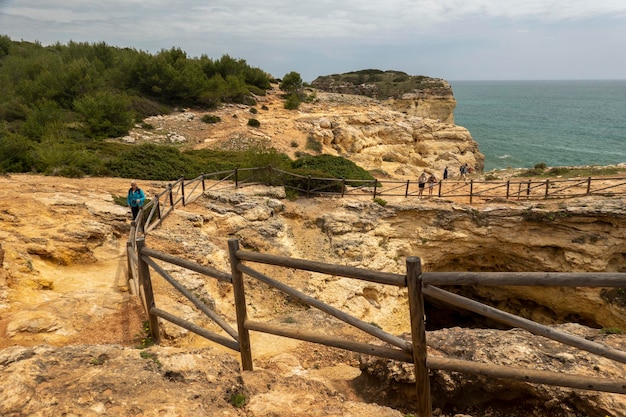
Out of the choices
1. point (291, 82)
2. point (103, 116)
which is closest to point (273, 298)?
point (103, 116)

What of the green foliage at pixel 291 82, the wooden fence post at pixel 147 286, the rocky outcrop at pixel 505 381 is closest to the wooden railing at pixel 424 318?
the rocky outcrop at pixel 505 381

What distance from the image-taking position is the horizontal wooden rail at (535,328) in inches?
131

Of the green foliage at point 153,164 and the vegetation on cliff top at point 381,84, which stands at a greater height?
the vegetation on cliff top at point 381,84

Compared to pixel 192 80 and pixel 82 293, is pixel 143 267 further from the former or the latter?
pixel 192 80

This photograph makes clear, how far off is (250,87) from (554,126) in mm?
69768

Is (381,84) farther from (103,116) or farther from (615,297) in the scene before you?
(615,297)

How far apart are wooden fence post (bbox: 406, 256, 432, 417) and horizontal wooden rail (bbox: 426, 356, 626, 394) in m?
0.12

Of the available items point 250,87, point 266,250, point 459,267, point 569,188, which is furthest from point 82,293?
point 250,87

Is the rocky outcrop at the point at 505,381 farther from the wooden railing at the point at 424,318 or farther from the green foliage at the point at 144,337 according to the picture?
the green foliage at the point at 144,337

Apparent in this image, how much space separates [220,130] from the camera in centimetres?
3172

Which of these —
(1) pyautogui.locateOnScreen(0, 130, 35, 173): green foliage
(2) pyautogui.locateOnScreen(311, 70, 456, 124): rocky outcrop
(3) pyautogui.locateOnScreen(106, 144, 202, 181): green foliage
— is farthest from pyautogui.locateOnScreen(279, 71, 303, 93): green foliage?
(1) pyautogui.locateOnScreen(0, 130, 35, 173): green foliage

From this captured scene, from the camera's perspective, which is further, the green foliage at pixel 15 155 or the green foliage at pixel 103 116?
the green foliage at pixel 103 116

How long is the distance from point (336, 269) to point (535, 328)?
186cm

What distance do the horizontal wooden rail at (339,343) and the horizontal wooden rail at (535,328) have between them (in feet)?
2.77
